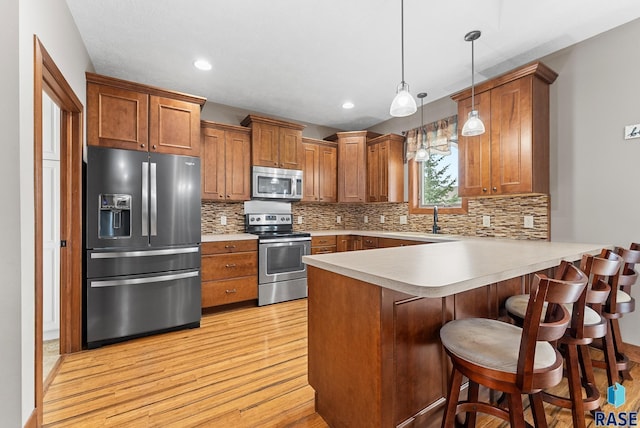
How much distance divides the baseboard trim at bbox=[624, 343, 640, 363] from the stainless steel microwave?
367 centimetres

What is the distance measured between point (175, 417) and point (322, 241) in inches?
112

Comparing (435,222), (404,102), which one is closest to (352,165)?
(435,222)

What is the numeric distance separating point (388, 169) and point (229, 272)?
2.68 m

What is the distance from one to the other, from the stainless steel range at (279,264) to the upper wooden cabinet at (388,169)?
53.3 inches

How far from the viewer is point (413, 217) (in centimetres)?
434

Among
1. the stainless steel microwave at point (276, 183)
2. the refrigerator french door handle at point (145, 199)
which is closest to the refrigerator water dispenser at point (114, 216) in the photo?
the refrigerator french door handle at point (145, 199)

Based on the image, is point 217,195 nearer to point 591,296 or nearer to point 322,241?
point 322,241

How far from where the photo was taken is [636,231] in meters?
2.27

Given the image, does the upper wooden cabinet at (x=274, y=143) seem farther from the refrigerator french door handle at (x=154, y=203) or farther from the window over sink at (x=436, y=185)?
the window over sink at (x=436, y=185)

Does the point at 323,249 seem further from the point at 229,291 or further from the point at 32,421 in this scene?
the point at 32,421

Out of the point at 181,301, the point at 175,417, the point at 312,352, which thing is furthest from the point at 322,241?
the point at 175,417

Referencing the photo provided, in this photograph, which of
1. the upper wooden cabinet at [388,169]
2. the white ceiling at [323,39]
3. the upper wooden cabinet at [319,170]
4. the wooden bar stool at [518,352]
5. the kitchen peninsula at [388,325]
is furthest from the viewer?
the upper wooden cabinet at [319,170]

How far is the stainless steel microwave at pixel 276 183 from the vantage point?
156 inches

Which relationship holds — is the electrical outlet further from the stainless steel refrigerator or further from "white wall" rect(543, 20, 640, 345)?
the stainless steel refrigerator
